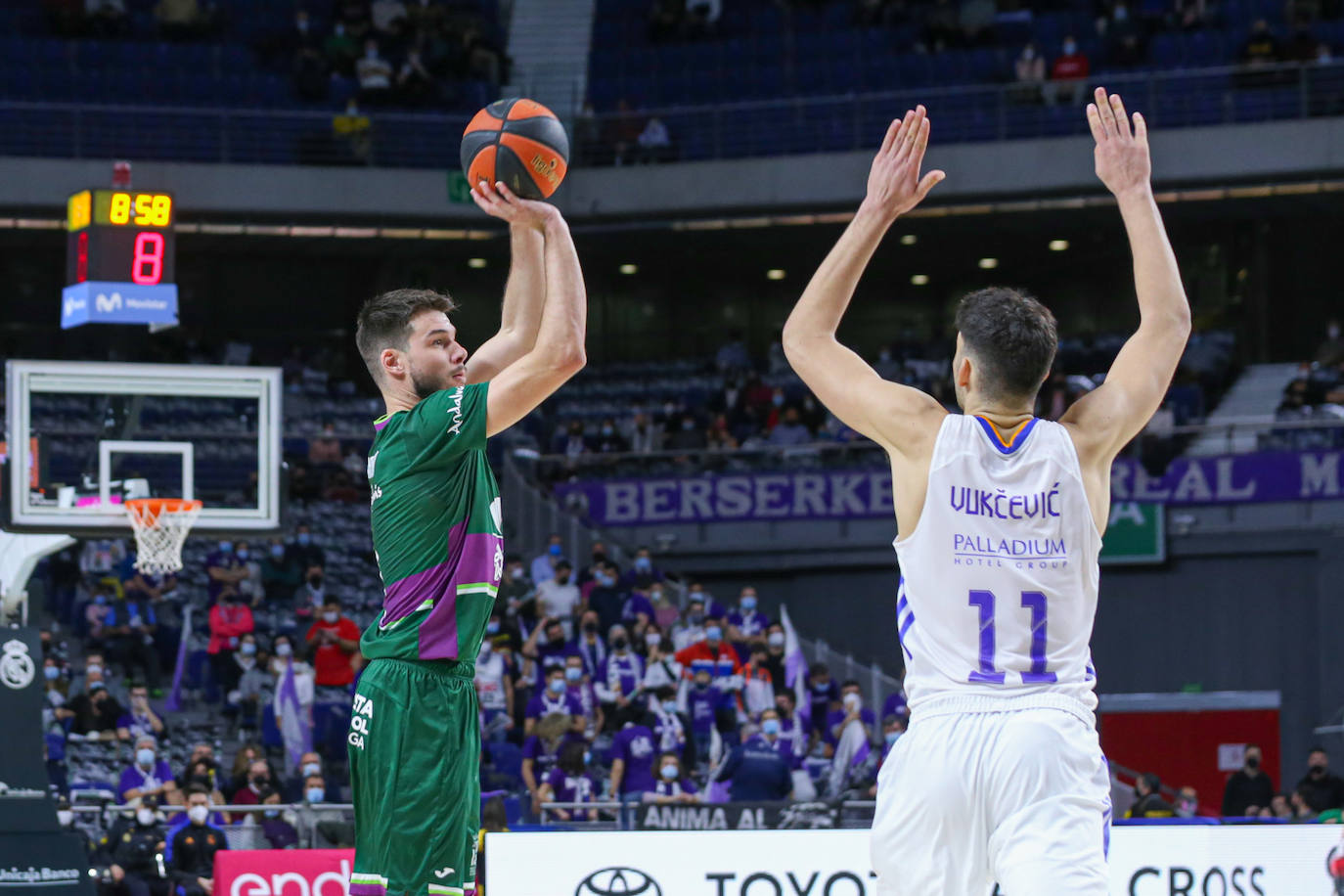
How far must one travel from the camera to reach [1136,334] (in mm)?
4555

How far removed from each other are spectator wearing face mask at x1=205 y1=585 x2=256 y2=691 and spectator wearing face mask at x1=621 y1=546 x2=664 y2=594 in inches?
179

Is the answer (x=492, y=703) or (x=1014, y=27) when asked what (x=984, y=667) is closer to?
(x=492, y=703)

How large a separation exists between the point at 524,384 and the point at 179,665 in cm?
1589

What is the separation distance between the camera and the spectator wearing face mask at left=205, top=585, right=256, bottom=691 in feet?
64.7

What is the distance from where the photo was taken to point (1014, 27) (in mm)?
28719

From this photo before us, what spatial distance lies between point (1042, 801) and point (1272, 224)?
2785cm

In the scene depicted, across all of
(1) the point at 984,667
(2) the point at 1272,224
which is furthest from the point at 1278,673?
(1) the point at 984,667

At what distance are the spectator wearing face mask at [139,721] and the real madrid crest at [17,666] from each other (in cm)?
542

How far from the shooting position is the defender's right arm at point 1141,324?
4.38 metres

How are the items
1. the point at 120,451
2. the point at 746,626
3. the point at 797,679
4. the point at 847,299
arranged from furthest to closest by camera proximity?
the point at 746,626 → the point at 797,679 → the point at 120,451 → the point at 847,299

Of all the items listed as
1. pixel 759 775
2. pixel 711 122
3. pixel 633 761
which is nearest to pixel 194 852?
pixel 633 761

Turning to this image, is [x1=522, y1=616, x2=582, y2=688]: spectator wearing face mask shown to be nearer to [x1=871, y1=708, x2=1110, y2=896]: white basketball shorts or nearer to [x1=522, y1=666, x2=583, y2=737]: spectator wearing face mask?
[x1=522, y1=666, x2=583, y2=737]: spectator wearing face mask

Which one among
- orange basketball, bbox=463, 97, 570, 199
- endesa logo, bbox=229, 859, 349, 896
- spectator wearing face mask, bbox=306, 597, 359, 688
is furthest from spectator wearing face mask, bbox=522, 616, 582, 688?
orange basketball, bbox=463, 97, 570, 199

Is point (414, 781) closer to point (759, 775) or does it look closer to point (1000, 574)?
point (1000, 574)
